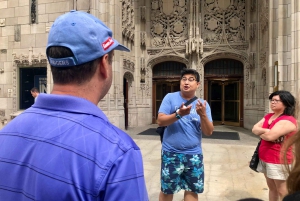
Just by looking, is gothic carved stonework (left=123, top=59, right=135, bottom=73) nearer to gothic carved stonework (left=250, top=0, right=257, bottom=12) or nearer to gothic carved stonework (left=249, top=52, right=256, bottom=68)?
gothic carved stonework (left=249, top=52, right=256, bottom=68)

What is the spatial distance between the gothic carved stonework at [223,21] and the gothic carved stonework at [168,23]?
110 cm

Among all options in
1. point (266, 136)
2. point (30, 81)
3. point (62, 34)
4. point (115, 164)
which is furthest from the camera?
point (30, 81)

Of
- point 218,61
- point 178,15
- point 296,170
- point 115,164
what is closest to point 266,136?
point 296,170

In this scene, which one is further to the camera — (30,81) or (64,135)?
(30,81)

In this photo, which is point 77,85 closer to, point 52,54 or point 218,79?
point 52,54

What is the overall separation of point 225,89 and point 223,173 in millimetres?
7711

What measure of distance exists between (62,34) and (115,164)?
513 mm

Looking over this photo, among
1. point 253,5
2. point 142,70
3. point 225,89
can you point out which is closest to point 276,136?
point 225,89

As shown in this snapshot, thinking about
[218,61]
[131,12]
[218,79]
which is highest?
[131,12]

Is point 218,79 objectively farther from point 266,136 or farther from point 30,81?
point 266,136

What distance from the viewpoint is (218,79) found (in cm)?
1185

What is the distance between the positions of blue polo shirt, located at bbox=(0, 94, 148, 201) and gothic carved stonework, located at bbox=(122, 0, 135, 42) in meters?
10.2

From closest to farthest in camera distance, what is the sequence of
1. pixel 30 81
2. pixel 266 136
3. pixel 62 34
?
1. pixel 62 34
2. pixel 266 136
3. pixel 30 81

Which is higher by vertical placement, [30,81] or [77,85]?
[30,81]
